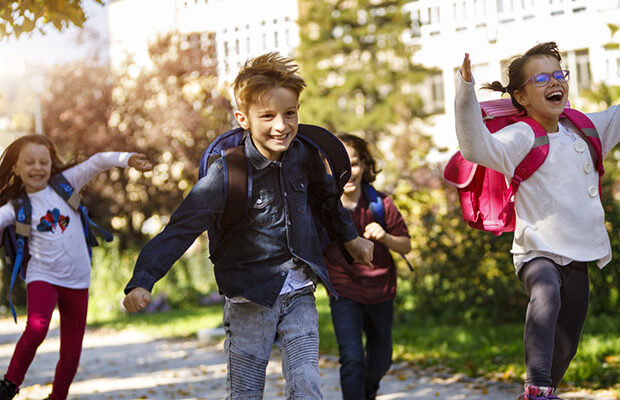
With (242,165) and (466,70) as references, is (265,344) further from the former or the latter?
(466,70)

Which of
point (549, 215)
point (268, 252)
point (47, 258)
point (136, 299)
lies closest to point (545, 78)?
point (549, 215)

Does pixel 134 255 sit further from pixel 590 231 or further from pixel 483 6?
pixel 590 231

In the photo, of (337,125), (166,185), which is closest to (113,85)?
(166,185)

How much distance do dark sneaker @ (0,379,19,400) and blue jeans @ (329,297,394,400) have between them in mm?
2057

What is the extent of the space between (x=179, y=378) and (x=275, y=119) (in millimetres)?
4774

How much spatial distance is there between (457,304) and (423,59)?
2409 centimetres

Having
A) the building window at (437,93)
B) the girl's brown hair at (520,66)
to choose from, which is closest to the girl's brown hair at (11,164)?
the girl's brown hair at (520,66)

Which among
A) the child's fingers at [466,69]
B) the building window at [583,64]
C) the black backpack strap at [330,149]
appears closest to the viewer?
the child's fingers at [466,69]

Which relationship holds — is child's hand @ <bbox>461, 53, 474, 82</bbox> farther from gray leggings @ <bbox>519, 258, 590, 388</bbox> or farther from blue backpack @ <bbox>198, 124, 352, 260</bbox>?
gray leggings @ <bbox>519, 258, 590, 388</bbox>

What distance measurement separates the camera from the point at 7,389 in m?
5.49

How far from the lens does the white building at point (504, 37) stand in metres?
12.4

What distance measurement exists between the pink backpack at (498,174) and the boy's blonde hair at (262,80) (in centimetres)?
101

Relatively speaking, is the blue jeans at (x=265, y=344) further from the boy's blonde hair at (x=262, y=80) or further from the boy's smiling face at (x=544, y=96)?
the boy's smiling face at (x=544, y=96)

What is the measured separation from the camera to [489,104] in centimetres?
437
